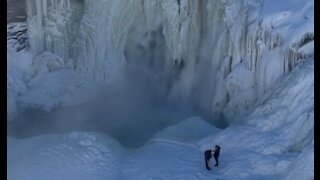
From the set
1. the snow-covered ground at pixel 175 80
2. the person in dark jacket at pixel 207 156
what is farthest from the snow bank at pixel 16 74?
the person in dark jacket at pixel 207 156

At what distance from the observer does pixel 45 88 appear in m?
22.7

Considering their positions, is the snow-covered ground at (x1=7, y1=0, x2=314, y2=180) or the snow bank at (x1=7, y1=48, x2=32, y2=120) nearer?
the snow-covered ground at (x1=7, y1=0, x2=314, y2=180)

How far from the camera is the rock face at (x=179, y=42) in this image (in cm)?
1966

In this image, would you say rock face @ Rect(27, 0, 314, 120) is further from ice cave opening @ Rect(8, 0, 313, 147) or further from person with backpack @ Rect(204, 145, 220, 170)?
person with backpack @ Rect(204, 145, 220, 170)

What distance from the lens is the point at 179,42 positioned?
2258 centimetres

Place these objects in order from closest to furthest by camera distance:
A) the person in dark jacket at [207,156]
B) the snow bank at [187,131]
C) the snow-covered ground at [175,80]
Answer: the person in dark jacket at [207,156] < the snow-covered ground at [175,80] < the snow bank at [187,131]

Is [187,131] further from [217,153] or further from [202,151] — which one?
[217,153]

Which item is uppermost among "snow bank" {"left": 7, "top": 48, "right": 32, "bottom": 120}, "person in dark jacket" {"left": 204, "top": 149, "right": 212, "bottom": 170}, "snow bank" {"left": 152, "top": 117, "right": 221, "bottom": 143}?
"snow bank" {"left": 7, "top": 48, "right": 32, "bottom": 120}

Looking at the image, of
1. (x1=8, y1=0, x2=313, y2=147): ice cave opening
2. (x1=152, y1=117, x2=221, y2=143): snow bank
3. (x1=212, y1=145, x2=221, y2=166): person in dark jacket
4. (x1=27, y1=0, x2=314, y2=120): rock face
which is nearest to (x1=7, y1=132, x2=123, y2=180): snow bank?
(x1=8, y1=0, x2=313, y2=147): ice cave opening

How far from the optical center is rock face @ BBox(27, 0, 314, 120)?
19.7 meters

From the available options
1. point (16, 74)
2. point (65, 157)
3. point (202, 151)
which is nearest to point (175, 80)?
point (202, 151)

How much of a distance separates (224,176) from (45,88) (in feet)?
31.0

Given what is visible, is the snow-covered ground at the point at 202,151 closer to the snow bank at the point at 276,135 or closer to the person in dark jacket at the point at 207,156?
the snow bank at the point at 276,135

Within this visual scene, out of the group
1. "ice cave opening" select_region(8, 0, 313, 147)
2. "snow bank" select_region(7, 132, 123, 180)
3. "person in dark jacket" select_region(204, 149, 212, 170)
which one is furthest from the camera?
"ice cave opening" select_region(8, 0, 313, 147)
